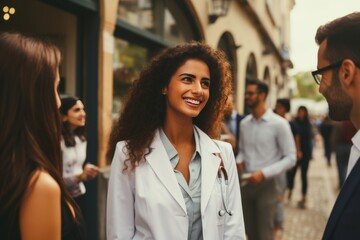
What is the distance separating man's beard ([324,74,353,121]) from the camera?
6.24 ft

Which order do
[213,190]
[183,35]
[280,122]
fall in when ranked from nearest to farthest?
[213,190] → [280,122] → [183,35]

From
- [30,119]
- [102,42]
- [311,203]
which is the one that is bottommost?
[311,203]

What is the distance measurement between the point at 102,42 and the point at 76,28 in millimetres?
366

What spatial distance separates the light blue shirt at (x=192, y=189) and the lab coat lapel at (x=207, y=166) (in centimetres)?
5

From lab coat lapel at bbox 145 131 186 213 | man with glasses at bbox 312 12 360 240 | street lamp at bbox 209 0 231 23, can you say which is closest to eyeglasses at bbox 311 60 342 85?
man with glasses at bbox 312 12 360 240

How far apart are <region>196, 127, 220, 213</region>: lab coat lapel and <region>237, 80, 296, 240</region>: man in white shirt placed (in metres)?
2.31

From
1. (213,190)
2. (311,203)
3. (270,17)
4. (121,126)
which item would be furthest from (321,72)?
(270,17)

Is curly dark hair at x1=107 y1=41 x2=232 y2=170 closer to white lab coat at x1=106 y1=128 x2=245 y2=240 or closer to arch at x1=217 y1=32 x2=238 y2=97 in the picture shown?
white lab coat at x1=106 y1=128 x2=245 y2=240

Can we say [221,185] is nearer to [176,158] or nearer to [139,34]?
[176,158]

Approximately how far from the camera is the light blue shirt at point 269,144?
4926 millimetres

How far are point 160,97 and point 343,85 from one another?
1196 mm

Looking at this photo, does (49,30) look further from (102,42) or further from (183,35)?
(183,35)

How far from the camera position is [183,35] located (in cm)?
857

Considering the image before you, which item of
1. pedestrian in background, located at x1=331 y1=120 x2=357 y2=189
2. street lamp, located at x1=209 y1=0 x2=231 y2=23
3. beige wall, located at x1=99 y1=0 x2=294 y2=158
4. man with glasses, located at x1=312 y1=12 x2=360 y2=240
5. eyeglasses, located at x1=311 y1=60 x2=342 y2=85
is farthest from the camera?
street lamp, located at x1=209 y1=0 x2=231 y2=23
